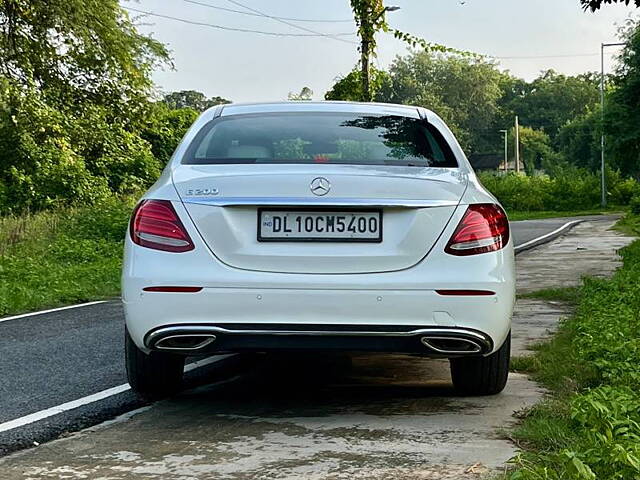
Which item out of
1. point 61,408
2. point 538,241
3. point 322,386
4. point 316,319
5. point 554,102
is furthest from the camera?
point 554,102

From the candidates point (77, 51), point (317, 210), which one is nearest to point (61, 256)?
point (77, 51)

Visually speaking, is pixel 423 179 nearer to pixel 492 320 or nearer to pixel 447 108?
pixel 492 320

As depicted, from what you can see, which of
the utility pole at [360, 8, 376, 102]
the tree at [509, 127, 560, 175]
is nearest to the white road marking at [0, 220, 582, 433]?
the utility pole at [360, 8, 376, 102]

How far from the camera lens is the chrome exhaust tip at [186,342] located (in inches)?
208

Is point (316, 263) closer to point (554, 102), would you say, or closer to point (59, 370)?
point (59, 370)

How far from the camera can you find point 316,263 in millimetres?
5230

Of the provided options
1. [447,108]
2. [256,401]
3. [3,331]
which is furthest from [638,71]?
[447,108]

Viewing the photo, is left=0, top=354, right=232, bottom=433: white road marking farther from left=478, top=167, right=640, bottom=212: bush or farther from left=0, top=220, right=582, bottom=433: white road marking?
left=478, top=167, right=640, bottom=212: bush

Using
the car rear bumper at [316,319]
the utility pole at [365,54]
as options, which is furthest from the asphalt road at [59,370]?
the utility pole at [365,54]

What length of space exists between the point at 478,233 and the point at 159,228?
1.51m

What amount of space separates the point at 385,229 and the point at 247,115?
1447 millimetres

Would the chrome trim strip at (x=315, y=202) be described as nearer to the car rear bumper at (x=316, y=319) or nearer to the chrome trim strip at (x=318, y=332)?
the car rear bumper at (x=316, y=319)

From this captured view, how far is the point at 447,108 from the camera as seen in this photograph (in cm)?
12362

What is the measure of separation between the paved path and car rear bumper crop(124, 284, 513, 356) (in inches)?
15.6
